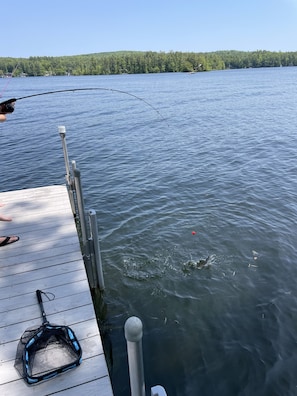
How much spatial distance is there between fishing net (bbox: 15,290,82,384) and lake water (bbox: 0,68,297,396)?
4.49ft

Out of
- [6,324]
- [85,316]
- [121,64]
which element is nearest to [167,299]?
[85,316]

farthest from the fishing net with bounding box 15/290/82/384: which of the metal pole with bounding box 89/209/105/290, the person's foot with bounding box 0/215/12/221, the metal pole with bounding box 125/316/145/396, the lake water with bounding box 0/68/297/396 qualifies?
the person's foot with bounding box 0/215/12/221

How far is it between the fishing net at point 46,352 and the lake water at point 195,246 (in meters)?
1.37

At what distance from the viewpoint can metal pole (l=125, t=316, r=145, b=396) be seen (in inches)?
76.6

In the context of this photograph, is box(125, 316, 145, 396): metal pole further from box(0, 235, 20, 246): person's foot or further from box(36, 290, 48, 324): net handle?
box(0, 235, 20, 246): person's foot

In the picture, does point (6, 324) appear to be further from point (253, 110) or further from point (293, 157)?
point (253, 110)

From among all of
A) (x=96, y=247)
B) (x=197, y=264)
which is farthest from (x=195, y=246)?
(x=96, y=247)

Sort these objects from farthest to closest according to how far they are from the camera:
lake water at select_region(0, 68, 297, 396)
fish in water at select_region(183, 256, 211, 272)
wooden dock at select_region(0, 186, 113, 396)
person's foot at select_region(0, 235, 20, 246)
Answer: fish in water at select_region(183, 256, 211, 272), person's foot at select_region(0, 235, 20, 246), lake water at select_region(0, 68, 297, 396), wooden dock at select_region(0, 186, 113, 396)

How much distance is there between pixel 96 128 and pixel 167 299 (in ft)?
54.6

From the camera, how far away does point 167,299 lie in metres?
5.37

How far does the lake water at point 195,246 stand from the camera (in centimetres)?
427

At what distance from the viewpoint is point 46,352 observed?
3.07 meters

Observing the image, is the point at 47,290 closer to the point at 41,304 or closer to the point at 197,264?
the point at 41,304

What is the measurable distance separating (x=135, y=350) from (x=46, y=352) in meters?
1.46
